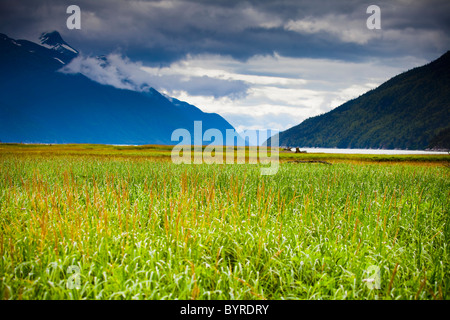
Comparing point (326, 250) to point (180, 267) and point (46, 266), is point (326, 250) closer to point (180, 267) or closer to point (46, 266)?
point (180, 267)

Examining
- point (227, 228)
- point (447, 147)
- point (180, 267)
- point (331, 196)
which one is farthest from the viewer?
point (447, 147)

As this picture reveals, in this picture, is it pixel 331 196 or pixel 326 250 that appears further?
pixel 331 196

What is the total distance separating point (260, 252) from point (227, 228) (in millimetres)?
1183

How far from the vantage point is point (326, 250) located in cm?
563

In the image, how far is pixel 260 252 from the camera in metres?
5.36

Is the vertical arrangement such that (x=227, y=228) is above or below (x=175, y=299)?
above
